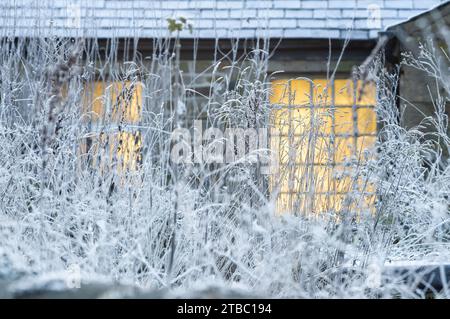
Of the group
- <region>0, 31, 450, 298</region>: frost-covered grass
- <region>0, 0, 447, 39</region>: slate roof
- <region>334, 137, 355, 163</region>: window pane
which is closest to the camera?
<region>0, 31, 450, 298</region>: frost-covered grass

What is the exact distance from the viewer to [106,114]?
4.25 m

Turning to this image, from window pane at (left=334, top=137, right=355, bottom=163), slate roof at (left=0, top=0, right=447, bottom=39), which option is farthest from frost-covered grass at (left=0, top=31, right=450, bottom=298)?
slate roof at (left=0, top=0, right=447, bottom=39)

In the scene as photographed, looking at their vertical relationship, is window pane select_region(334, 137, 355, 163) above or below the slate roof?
below

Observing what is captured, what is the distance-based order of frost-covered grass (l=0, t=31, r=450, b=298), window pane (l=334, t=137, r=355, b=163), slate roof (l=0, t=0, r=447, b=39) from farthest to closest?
slate roof (l=0, t=0, r=447, b=39), window pane (l=334, t=137, r=355, b=163), frost-covered grass (l=0, t=31, r=450, b=298)

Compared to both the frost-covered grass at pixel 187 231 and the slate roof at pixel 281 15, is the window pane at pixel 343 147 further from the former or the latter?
the slate roof at pixel 281 15

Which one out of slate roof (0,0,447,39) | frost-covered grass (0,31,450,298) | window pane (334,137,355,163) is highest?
slate roof (0,0,447,39)

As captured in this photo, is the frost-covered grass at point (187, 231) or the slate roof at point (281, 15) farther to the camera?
the slate roof at point (281, 15)

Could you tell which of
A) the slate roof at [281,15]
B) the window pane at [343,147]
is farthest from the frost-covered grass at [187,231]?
the slate roof at [281,15]

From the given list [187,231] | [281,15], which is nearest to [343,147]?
[187,231]

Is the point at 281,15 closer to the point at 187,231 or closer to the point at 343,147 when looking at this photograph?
the point at 343,147

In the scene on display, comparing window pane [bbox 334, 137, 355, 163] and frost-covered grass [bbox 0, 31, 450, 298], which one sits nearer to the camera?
frost-covered grass [bbox 0, 31, 450, 298]

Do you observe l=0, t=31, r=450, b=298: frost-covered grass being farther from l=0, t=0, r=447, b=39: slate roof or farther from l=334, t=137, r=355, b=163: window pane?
l=0, t=0, r=447, b=39: slate roof

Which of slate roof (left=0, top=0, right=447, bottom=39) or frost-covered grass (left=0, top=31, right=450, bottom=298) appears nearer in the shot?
frost-covered grass (left=0, top=31, right=450, bottom=298)
